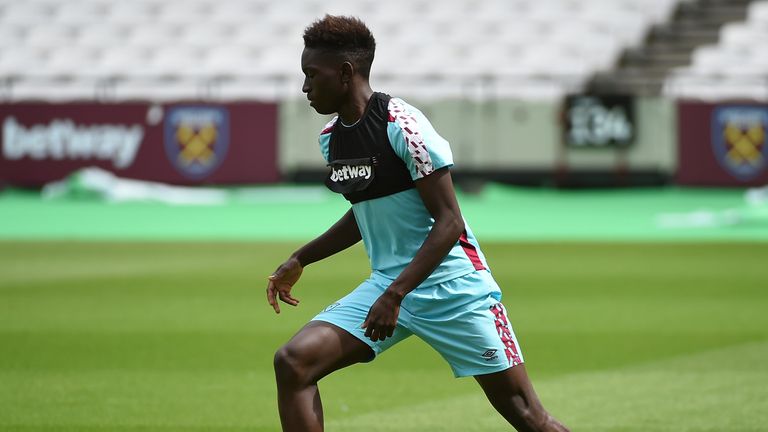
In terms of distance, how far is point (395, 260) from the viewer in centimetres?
526

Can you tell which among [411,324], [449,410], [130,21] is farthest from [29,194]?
[411,324]

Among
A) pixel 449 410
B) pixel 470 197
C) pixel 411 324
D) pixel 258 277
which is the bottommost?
pixel 470 197

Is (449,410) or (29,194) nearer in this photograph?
(449,410)

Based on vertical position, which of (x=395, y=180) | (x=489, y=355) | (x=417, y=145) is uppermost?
(x=417, y=145)

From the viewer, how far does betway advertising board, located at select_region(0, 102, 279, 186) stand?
86.9 feet

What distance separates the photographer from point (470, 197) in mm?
25500

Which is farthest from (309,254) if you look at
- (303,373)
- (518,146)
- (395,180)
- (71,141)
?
(71,141)

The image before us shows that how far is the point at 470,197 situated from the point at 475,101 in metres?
2.33

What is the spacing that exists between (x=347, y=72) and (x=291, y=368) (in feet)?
3.86

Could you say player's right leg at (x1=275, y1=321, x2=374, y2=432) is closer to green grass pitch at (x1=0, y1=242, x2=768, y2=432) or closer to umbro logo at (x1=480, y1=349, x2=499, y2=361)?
umbro logo at (x1=480, y1=349, x2=499, y2=361)

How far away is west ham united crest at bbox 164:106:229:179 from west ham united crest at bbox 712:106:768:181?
9.94 meters

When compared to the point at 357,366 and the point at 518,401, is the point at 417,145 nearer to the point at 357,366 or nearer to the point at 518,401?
the point at 518,401

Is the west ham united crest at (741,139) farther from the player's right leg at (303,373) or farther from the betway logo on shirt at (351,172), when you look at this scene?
the player's right leg at (303,373)

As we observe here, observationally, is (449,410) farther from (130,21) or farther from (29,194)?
(130,21)
